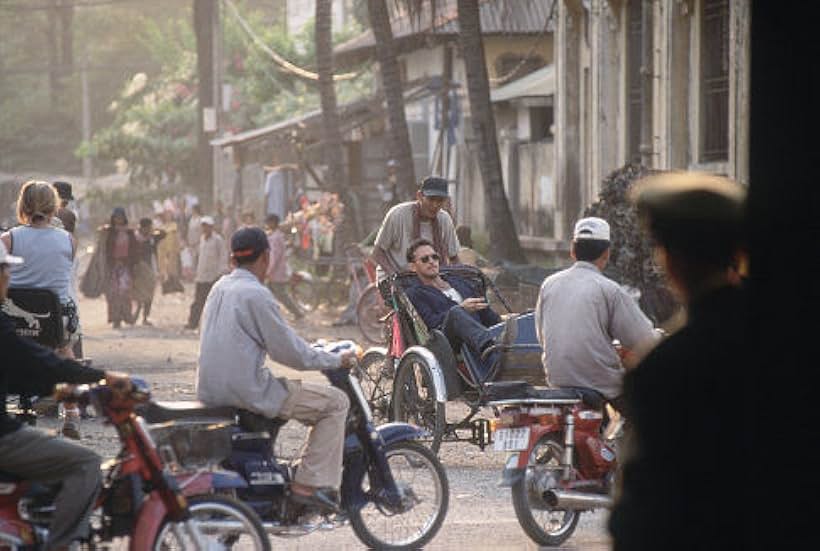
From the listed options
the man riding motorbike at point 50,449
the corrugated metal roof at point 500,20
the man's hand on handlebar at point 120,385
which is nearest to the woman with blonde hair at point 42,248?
the man riding motorbike at point 50,449

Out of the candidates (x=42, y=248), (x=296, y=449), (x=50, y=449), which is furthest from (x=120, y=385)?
(x=42, y=248)

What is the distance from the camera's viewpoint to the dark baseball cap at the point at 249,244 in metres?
8.99

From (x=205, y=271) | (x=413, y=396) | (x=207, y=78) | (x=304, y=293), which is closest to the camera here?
(x=413, y=396)

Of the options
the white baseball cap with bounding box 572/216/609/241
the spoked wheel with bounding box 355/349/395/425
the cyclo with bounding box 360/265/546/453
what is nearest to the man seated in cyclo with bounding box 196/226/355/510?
the white baseball cap with bounding box 572/216/609/241

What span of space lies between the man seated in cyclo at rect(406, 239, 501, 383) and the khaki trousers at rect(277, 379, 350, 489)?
335cm

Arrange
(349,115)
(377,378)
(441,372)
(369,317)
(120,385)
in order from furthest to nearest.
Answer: (349,115) → (369,317) → (377,378) → (441,372) → (120,385)

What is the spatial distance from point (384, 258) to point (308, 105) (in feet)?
125

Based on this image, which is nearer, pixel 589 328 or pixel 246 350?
pixel 246 350

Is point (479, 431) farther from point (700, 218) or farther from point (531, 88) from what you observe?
point (531, 88)

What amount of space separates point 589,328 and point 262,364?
1.66 meters

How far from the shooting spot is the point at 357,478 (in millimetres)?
9383

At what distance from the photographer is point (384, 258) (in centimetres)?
1451

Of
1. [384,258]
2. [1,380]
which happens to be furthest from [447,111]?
[1,380]

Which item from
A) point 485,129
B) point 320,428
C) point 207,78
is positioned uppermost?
point 207,78
